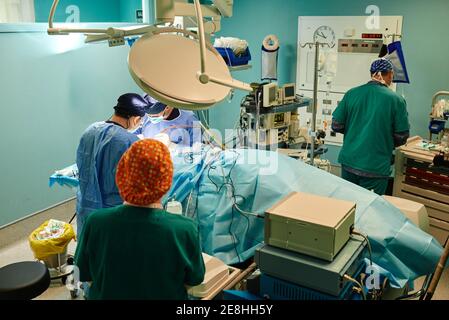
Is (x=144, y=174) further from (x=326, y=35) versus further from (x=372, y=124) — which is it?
(x=326, y=35)

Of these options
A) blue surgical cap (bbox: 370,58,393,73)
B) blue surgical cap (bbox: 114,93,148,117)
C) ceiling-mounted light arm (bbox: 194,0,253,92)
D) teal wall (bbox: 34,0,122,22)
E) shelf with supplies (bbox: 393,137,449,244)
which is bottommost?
shelf with supplies (bbox: 393,137,449,244)

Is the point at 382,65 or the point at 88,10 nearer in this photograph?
Answer: the point at 382,65

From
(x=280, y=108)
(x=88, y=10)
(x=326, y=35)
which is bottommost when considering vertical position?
(x=280, y=108)

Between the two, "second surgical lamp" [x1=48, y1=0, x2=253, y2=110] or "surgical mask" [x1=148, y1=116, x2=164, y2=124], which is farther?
"surgical mask" [x1=148, y1=116, x2=164, y2=124]

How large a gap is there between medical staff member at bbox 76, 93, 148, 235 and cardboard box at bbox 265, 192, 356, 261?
1.05m

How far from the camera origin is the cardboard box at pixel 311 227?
5.63 ft

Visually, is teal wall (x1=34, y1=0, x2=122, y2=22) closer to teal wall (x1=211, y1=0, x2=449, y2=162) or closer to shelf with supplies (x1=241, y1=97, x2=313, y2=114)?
teal wall (x1=211, y1=0, x2=449, y2=162)

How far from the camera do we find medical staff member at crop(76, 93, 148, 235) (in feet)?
8.24

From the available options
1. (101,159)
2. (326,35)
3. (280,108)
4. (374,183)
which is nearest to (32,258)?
(101,159)

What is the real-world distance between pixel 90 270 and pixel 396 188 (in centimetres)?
289

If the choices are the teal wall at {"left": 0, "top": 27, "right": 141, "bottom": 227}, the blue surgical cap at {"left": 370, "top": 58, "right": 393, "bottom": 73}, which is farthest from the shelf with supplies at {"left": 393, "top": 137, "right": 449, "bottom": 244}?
the teal wall at {"left": 0, "top": 27, "right": 141, "bottom": 227}

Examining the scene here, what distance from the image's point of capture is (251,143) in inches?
138

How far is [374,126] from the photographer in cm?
335

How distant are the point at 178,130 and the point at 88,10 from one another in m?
2.77
